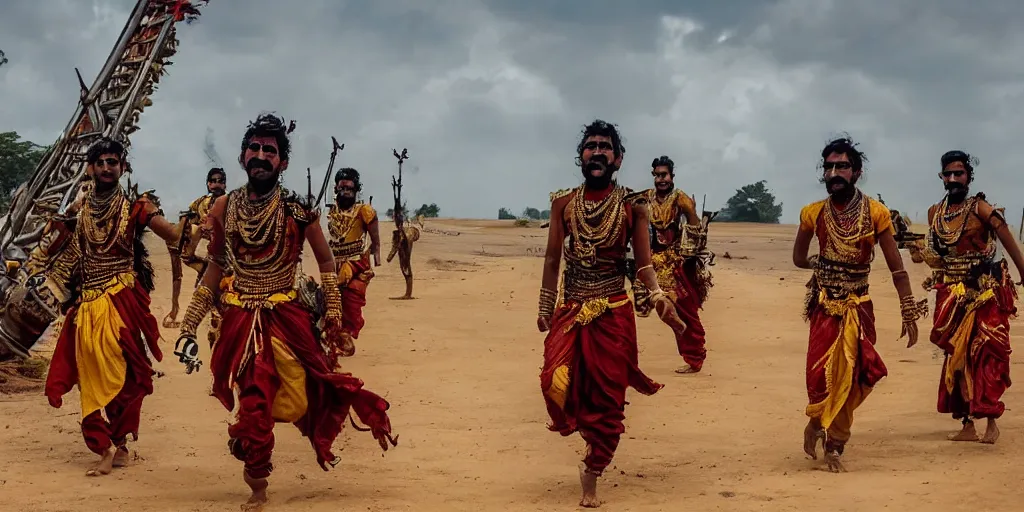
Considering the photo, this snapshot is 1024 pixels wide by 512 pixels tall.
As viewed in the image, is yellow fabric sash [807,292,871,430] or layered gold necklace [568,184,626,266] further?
yellow fabric sash [807,292,871,430]

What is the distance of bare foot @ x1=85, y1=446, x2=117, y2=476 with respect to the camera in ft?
25.7

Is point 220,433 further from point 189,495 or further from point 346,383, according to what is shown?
point 346,383

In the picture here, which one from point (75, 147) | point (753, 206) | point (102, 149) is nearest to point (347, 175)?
point (75, 147)

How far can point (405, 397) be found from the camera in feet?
36.9


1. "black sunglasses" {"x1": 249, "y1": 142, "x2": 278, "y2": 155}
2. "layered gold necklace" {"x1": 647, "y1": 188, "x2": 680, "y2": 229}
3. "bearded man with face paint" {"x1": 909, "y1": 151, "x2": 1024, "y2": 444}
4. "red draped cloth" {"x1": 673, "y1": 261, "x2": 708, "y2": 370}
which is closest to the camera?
"black sunglasses" {"x1": 249, "y1": 142, "x2": 278, "y2": 155}

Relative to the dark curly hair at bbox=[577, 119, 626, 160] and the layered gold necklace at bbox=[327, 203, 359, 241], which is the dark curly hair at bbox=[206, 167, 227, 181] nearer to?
the layered gold necklace at bbox=[327, 203, 359, 241]

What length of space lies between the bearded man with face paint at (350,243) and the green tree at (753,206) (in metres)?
68.7

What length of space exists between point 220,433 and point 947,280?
6.53 metres

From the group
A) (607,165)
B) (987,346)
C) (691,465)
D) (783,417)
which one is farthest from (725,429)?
(607,165)

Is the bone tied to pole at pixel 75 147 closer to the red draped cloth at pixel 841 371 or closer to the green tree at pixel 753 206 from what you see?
the red draped cloth at pixel 841 371

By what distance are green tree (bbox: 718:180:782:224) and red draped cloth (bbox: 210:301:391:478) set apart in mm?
74692

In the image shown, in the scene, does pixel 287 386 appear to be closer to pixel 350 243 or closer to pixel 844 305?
pixel 844 305

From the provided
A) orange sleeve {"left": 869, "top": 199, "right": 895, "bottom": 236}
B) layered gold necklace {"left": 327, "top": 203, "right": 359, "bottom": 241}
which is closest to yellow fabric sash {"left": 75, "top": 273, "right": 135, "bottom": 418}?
layered gold necklace {"left": 327, "top": 203, "right": 359, "bottom": 241}

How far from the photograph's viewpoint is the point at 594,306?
7129 millimetres
